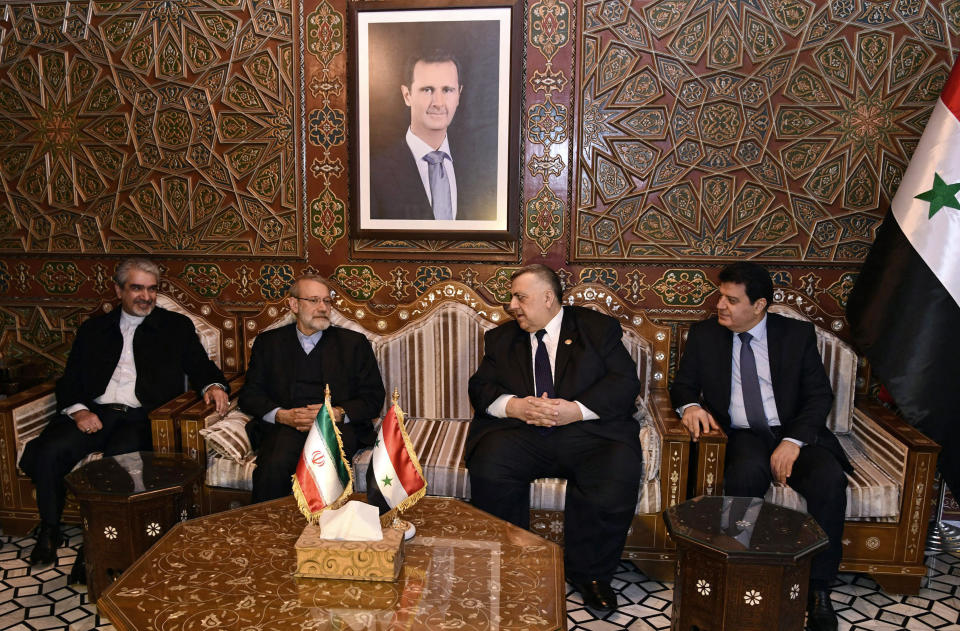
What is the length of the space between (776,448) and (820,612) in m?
0.66

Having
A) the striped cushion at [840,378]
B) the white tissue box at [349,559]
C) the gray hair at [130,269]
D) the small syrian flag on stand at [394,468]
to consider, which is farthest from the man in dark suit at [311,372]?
the striped cushion at [840,378]

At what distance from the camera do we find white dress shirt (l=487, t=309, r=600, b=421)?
3078mm

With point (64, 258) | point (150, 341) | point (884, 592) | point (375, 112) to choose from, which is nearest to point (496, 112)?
point (375, 112)

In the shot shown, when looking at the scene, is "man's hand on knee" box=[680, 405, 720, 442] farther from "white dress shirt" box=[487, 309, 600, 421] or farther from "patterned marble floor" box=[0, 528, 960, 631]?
"patterned marble floor" box=[0, 528, 960, 631]

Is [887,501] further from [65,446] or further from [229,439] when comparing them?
[65,446]

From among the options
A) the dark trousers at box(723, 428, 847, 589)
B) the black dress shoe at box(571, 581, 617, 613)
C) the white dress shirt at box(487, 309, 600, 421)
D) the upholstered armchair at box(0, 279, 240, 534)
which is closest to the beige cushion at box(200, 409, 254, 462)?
the upholstered armchair at box(0, 279, 240, 534)

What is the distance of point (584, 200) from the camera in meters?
3.61

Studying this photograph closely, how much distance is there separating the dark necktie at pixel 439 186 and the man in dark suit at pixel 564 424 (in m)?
0.75

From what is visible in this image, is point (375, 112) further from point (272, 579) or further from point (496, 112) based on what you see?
point (272, 579)

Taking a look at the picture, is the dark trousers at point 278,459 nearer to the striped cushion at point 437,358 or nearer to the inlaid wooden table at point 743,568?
the striped cushion at point 437,358

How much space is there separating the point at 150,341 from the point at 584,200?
7.85ft

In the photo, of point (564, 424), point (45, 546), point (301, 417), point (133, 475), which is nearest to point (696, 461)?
point (564, 424)

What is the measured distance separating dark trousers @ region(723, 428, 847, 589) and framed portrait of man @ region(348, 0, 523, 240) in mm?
1639

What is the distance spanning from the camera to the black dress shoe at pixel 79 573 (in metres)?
2.84
